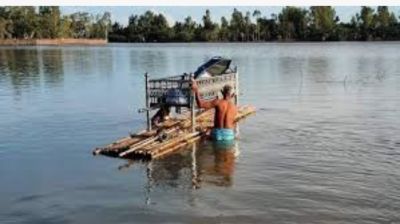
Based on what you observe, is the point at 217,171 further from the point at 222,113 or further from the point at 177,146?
the point at 222,113

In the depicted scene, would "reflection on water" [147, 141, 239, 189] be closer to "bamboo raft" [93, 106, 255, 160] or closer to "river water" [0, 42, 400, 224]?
"river water" [0, 42, 400, 224]

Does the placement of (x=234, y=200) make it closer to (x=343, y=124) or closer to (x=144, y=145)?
(x=144, y=145)

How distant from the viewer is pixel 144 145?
19.5 metres

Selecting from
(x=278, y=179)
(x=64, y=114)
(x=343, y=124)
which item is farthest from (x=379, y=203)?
(x=64, y=114)

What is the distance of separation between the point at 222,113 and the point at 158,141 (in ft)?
7.40

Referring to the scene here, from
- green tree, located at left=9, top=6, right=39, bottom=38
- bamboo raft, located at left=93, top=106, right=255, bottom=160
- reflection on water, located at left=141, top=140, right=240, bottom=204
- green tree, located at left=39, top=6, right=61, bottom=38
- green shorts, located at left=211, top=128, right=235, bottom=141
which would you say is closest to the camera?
reflection on water, located at left=141, top=140, right=240, bottom=204

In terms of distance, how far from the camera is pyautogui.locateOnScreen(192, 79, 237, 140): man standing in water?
67.0ft

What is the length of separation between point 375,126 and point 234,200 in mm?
12522

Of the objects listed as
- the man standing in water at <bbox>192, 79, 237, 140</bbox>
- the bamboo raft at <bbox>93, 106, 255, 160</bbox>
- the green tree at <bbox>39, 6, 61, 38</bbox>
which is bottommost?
the bamboo raft at <bbox>93, 106, 255, 160</bbox>

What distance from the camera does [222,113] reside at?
2050 centimetres

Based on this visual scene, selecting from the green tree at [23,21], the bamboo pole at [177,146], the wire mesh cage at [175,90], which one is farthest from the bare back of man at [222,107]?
the green tree at [23,21]

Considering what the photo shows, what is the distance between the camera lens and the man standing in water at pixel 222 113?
20.4 m

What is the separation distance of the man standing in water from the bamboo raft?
966 mm

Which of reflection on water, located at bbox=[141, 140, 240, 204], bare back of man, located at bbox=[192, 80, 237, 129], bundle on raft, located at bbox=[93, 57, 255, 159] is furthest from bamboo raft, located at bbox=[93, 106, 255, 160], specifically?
bare back of man, located at bbox=[192, 80, 237, 129]
